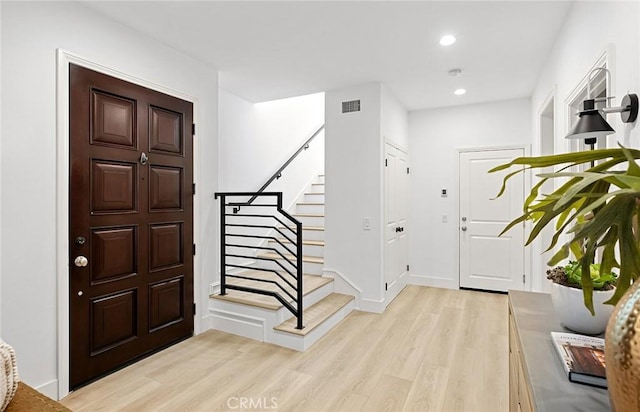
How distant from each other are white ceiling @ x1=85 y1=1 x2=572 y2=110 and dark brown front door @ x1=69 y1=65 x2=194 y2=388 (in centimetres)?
63

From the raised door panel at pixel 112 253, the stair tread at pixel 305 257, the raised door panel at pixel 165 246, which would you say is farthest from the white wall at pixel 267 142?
the raised door panel at pixel 112 253

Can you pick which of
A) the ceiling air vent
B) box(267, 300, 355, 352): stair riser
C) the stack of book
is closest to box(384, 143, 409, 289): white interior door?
the ceiling air vent

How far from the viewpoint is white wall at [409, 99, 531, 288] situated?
4707 mm

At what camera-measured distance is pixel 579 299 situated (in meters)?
1.19

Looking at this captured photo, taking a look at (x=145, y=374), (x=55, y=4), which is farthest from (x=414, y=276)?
A: (x=55, y=4)

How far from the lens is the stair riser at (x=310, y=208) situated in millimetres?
5258

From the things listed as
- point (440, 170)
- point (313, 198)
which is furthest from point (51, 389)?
point (440, 170)

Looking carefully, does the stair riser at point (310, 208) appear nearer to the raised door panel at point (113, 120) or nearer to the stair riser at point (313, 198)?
the stair riser at point (313, 198)

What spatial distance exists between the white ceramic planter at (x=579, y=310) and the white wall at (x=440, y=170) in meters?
3.82

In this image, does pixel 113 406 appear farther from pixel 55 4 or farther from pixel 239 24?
pixel 239 24

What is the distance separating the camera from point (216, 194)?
11.2 ft

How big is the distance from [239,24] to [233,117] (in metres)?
1.72

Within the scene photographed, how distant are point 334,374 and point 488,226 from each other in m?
3.33

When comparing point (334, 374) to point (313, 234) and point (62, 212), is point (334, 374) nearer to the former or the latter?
point (62, 212)
